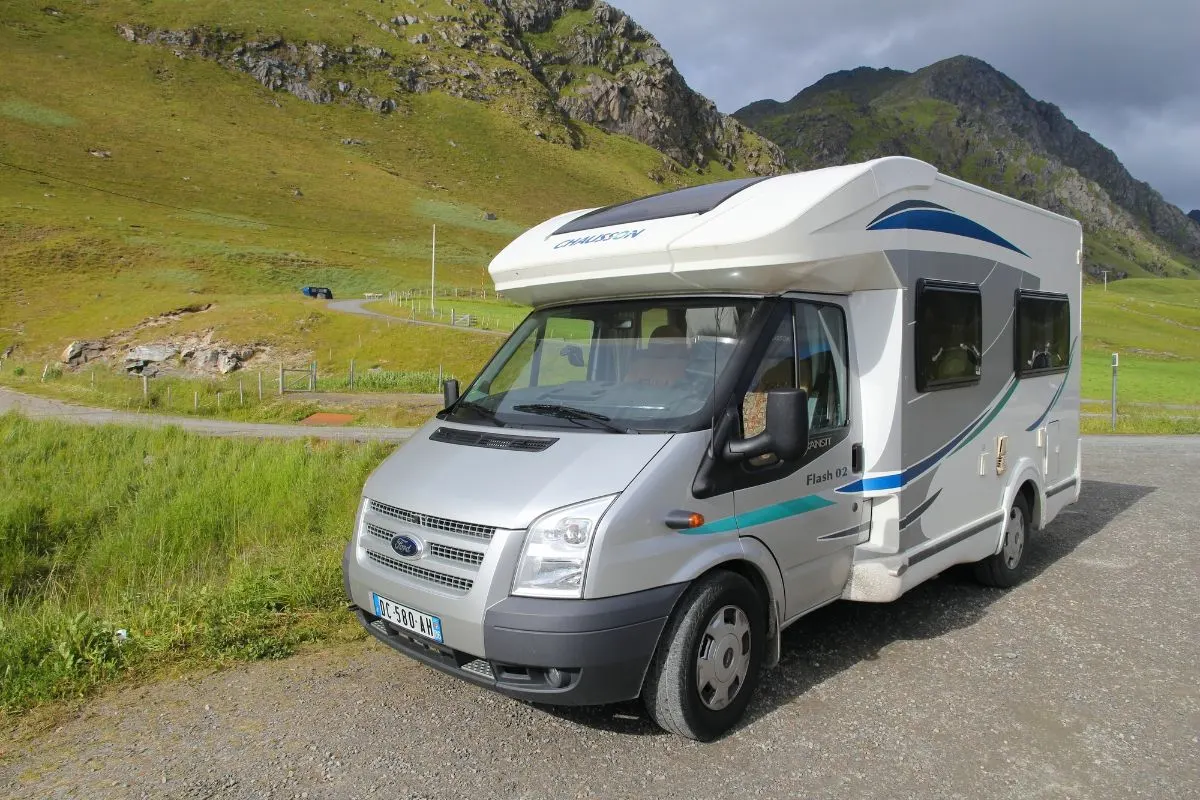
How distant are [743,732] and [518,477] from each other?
1710 millimetres

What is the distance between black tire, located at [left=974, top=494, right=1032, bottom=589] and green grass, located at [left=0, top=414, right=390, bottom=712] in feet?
15.5

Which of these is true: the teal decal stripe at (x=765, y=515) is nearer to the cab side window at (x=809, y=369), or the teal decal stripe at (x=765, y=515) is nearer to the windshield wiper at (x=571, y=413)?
the cab side window at (x=809, y=369)

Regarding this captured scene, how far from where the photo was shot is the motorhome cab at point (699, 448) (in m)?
3.47

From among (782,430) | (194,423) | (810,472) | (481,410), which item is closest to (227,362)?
(194,423)

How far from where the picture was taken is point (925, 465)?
498cm

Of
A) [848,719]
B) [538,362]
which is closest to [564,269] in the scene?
[538,362]

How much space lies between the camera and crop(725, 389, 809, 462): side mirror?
12.1ft

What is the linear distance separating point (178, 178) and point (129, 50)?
52.4 m

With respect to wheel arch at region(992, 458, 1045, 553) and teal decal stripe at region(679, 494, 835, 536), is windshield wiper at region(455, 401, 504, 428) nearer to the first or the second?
teal decal stripe at region(679, 494, 835, 536)

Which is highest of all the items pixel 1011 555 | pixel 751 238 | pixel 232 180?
pixel 232 180

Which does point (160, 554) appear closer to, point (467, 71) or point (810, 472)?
point (810, 472)

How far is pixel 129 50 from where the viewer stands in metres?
131

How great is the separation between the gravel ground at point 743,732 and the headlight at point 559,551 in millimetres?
859

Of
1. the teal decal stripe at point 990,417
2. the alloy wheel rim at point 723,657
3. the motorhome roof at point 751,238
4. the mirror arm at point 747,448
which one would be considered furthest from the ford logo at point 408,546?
the teal decal stripe at point 990,417
